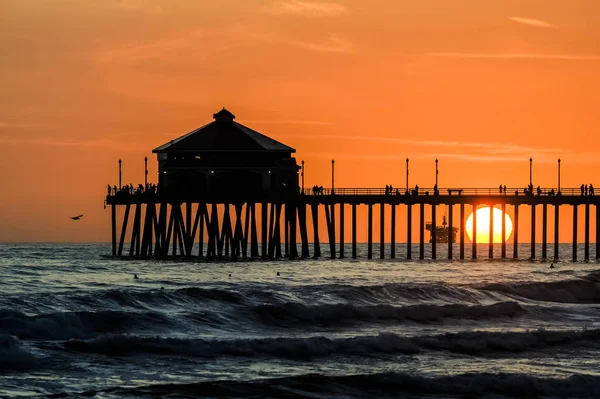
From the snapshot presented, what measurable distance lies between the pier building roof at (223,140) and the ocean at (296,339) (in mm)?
24237

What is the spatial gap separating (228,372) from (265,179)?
178 feet

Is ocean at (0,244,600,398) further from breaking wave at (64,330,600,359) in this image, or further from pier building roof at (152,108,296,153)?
pier building roof at (152,108,296,153)

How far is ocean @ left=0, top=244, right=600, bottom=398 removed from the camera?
33562mm

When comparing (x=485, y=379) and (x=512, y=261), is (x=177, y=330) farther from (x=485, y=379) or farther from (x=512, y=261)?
(x=512, y=261)

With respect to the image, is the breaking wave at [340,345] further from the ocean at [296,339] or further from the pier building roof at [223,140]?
the pier building roof at [223,140]

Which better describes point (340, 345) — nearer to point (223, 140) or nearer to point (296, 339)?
point (296, 339)

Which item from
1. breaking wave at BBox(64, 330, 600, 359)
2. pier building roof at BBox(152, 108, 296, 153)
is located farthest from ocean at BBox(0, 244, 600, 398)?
pier building roof at BBox(152, 108, 296, 153)

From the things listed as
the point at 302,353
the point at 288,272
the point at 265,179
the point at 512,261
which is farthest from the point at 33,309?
the point at 512,261

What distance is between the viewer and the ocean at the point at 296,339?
33.6m

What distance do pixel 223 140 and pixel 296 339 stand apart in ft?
167

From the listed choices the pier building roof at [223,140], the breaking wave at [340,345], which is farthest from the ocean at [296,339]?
the pier building roof at [223,140]

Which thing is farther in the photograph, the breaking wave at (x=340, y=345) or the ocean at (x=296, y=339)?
the breaking wave at (x=340, y=345)

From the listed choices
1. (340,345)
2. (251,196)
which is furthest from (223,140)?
(340,345)

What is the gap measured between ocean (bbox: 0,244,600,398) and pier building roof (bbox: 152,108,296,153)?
24.2 meters
